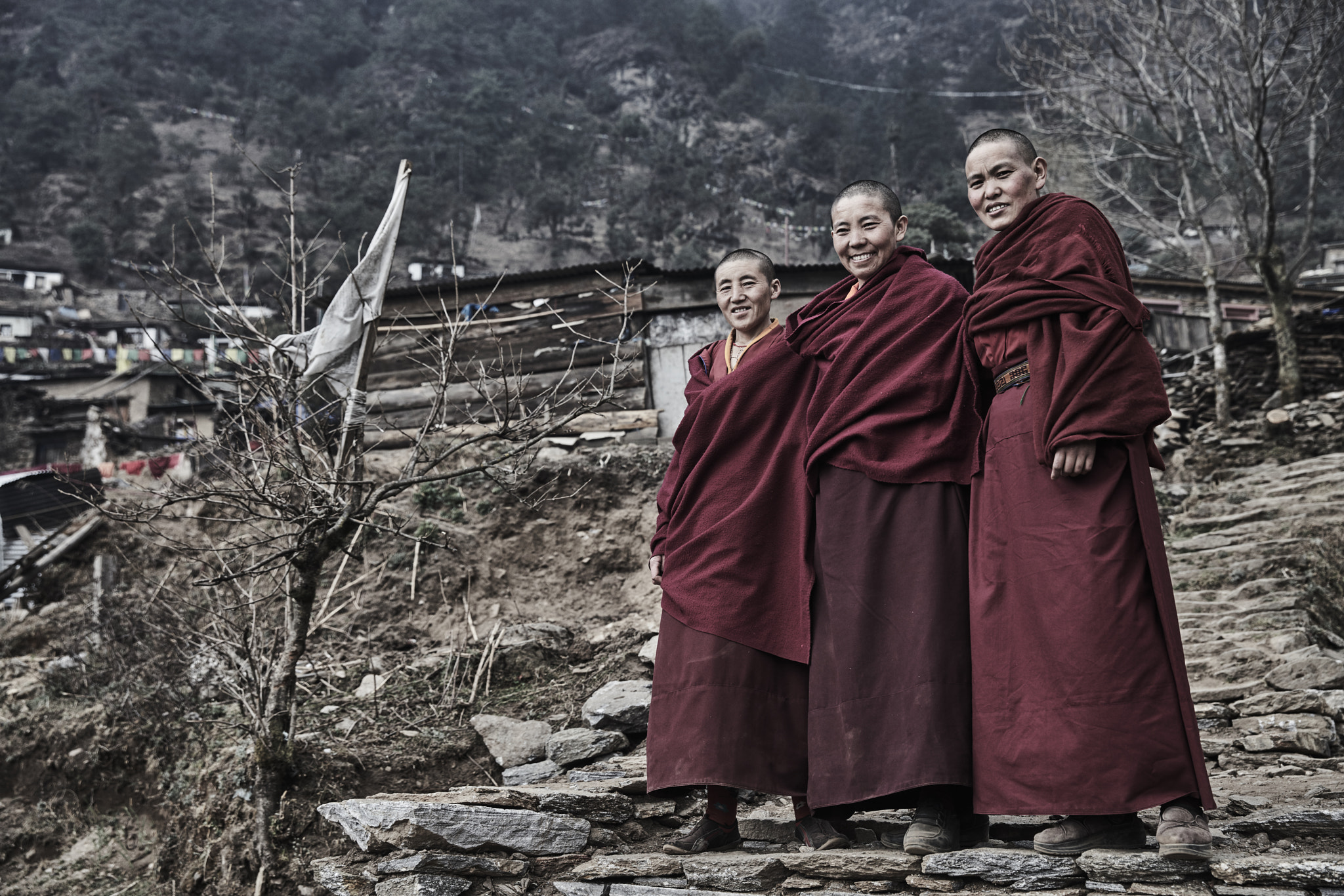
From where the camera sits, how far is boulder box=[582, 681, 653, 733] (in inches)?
184

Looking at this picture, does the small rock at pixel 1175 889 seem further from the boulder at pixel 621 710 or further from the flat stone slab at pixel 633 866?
the boulder at pixel 621 710

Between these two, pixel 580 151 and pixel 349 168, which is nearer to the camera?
pixel 349 168

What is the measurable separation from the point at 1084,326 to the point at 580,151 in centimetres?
5194

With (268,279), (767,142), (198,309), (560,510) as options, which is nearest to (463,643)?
(560,510)

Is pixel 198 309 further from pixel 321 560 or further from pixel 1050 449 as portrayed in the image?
pixel 1050 449

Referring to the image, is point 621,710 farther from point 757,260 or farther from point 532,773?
point 757,260

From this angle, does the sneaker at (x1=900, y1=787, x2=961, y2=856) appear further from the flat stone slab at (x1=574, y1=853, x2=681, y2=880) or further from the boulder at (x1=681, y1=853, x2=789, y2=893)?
the flat stone slab at (x1=574, y1=853, x2=681, y2=880)

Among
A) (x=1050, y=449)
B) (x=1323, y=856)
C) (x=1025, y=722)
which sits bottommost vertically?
(x=1323, y=856)

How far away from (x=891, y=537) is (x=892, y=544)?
0.07 feet

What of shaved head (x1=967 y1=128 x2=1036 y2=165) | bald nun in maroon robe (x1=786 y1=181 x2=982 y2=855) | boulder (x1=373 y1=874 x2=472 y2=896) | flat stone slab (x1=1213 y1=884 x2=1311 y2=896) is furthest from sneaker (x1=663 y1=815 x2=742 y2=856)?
shaved head (x1=967 y1=128 x2=1036 y2=165)

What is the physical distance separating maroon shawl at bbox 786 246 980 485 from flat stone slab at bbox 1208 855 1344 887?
1.11m

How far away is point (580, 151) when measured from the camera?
51625mm

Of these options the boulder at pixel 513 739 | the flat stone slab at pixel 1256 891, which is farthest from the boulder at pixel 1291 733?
the boulder at pixel 513 739

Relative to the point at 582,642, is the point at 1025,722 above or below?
above
